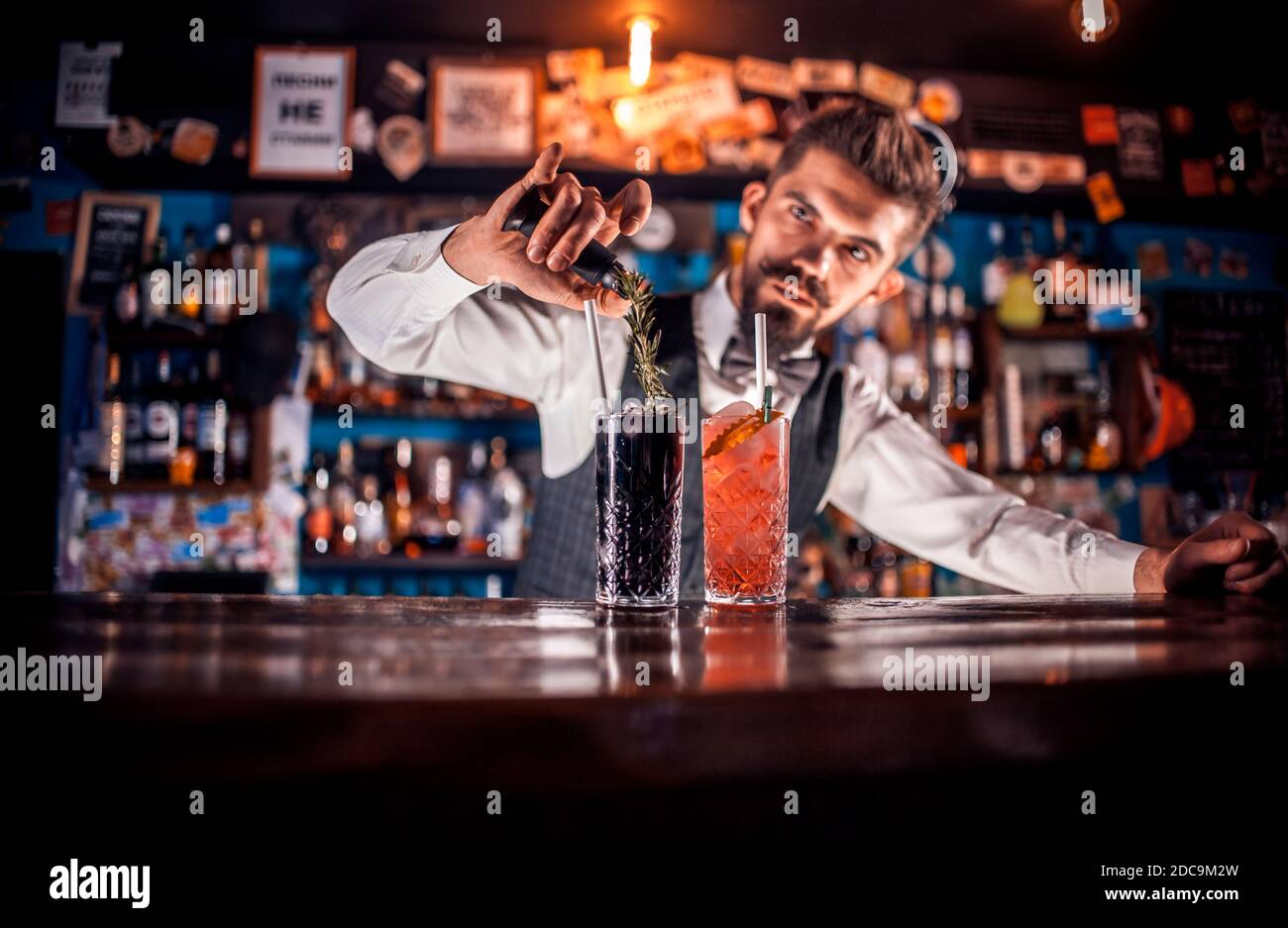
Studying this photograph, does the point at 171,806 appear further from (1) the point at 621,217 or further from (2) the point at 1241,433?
(2) the point at 1241,433

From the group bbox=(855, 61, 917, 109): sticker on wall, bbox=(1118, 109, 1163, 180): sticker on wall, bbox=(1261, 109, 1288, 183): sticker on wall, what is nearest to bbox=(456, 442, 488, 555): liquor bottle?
bbox=(855, 61, 917, 109): sticker on wall

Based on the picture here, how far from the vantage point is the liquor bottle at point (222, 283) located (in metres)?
3.79

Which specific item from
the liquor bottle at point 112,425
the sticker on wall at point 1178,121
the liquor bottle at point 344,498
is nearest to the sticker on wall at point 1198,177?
the sticker on wall at point 1178,121

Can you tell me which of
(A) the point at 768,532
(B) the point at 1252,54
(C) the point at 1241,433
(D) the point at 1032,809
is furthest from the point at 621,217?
(C) the point at 1241,433

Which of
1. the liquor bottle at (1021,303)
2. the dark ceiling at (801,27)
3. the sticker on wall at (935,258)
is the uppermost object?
the dark ceiling at (801,27)

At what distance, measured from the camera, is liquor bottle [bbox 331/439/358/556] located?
3.84 metres

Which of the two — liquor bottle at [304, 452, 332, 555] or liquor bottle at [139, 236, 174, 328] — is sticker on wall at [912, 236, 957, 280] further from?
liquor bottle at [139, 236, 174, 328]

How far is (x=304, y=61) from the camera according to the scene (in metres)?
Answer: 3.74

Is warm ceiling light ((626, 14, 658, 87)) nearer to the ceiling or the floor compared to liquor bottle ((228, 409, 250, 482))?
nearer to the ceiling

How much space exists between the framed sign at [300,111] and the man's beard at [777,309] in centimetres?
237

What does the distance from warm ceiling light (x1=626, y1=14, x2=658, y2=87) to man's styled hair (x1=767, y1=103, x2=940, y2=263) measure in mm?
1767

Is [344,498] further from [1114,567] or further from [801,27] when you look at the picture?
[1114,567]

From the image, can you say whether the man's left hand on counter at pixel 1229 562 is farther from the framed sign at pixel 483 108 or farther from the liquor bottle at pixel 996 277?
the liquor bottle at pixel 996 277

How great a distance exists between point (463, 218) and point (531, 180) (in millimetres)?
3093
